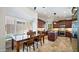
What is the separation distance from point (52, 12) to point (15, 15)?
67cm

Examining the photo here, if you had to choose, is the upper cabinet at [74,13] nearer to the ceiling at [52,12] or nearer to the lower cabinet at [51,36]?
the ceiling at [52,12]

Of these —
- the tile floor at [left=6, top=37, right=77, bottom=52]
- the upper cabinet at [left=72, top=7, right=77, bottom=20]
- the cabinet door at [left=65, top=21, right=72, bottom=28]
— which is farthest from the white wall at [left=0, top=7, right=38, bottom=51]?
the upper cabinet at [left=72, top=7, right=77, bottom=20]

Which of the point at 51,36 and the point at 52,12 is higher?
the point at 52,12

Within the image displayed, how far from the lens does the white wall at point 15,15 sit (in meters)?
1.94

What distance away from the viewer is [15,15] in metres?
1.98

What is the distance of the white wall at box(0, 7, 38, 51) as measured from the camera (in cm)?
194

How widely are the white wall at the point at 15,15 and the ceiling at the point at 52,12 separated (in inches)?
4.4

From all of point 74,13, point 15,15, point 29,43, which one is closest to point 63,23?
point 74,13

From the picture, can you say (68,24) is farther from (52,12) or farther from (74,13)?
(52,12)

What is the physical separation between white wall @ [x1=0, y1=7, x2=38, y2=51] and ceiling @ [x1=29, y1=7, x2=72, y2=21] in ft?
0.37

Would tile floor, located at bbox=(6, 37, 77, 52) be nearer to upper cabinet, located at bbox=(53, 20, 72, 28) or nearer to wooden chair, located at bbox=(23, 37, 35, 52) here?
wooden chair, located at bbox=(23, 37, 35, 52)

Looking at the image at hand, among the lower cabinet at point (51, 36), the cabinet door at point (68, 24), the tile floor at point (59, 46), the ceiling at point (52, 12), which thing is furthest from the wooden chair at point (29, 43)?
the cabinet door at point (68, 24)
